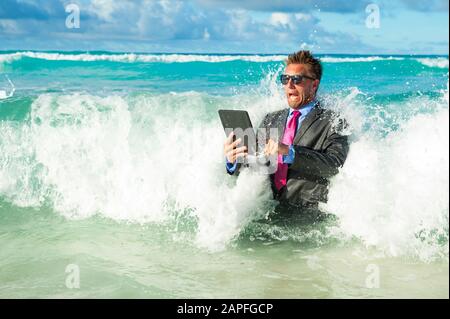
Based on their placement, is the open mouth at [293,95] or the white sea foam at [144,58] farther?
the white sea foam at [144,58]

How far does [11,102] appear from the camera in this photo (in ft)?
35.4

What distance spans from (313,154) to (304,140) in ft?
0.82

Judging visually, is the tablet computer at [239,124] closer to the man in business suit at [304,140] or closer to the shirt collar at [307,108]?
the man in business suit at [304,140]

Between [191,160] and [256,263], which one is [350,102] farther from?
[191,160]

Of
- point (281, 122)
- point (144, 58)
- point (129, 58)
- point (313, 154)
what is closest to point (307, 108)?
point (281, 122)

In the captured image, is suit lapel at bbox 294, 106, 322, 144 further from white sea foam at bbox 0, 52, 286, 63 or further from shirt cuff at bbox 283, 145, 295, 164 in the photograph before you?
white sea foam at bbox 0, 52, 286, 63

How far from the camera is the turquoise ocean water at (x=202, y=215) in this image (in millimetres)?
4172

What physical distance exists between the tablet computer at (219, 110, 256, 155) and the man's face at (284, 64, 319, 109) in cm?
60

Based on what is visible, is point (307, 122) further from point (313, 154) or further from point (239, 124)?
point (239, 124)

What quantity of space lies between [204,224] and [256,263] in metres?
0.76

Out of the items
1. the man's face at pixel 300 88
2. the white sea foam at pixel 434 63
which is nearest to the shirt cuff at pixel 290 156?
the man's face at pixel 300 88

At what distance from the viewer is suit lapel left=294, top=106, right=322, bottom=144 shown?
4.43m

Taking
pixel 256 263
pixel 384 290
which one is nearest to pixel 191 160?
pixel 256 263

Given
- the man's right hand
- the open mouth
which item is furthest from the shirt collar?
the man's right hand
